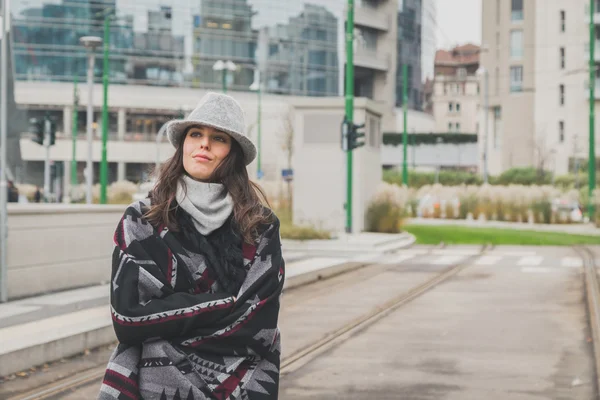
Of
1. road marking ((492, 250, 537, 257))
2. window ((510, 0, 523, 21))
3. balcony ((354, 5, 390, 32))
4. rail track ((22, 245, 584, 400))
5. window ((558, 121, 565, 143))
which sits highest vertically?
balcony ((354, 5, 390, 32))

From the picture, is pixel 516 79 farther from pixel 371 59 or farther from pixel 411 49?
pixel 411 49

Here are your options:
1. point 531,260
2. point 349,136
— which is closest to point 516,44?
point 349,136

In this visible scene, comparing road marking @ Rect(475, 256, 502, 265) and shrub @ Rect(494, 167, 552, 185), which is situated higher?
shrub @ Rect(494, 167, 552, 185)

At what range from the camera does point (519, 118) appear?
7881 cm

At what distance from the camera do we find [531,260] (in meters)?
22.3

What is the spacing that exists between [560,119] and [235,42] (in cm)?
2517

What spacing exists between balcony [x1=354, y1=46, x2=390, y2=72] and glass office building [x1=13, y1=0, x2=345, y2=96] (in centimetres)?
394

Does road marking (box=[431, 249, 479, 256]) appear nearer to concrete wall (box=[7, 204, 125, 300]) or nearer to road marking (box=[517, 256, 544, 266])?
road marking (box=[517, 256, 544, 266])

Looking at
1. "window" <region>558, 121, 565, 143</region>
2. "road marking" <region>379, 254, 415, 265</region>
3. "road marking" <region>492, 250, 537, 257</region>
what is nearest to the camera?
"road marking" <region>379, 254, 415, 265</region>

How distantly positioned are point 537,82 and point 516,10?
19.6ft

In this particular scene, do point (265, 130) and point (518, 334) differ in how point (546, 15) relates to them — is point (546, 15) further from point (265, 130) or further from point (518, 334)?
point (518, 334)

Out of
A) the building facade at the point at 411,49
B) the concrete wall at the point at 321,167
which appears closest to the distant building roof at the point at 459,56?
the building facade at the point at 411,49

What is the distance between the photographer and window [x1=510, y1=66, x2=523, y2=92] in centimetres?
7844

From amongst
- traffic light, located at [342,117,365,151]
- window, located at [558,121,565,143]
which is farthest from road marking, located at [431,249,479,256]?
window, located at [558,121,565,143]
